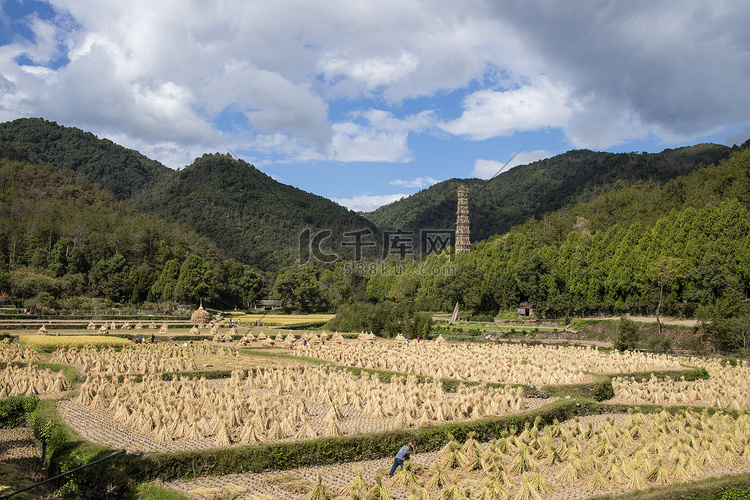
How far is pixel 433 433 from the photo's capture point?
1338 centimetres

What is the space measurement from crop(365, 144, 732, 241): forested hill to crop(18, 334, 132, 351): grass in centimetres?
9746

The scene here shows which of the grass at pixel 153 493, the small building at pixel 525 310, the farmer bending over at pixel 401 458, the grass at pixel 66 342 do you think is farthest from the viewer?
the small building at pixel 525 310

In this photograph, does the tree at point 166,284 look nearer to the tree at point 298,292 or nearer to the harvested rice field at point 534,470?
the tree at point 298,292

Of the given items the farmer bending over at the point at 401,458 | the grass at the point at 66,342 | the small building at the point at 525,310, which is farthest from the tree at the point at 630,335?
the grass at the point at 66,342

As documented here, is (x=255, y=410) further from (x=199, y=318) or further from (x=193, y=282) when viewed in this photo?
(x=193, y=282)

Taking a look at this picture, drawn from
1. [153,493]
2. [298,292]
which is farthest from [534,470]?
[298,292]

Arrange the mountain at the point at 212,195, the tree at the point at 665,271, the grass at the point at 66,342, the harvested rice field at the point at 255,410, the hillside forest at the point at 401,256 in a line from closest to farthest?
the harvested rice field at the point at 255,410
the grass at the point at 66,342
the tree at the point at 665,271
the hillside forest at the point at 401,256
the mountain at the point at 212,195

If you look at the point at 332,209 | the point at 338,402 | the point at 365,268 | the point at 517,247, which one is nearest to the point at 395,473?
the point at 338,402

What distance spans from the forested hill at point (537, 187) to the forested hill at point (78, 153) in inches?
2979

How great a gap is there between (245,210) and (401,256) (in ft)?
134

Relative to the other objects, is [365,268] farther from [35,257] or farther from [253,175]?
[253,175]

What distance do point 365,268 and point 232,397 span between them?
7902 centimetres

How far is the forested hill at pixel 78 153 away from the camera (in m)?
141

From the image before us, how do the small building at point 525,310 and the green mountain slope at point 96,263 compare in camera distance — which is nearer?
the green mountain slope at point 96,263
